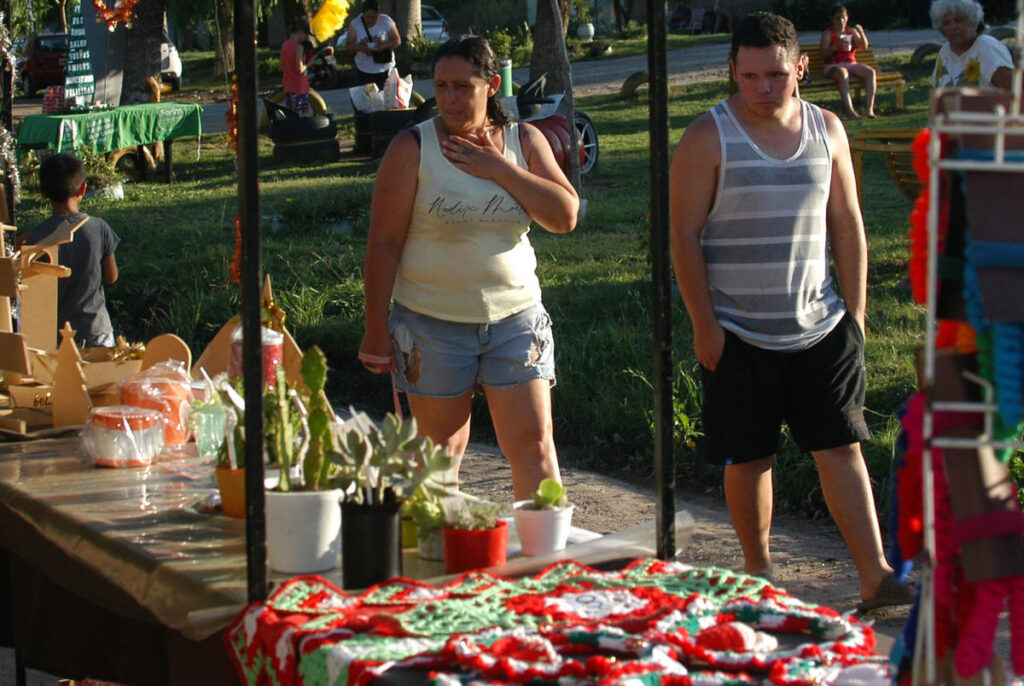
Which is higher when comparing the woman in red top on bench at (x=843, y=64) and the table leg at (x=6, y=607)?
the woman in red top on bench at (x=843, y=64)

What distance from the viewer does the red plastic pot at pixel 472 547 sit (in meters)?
2.35

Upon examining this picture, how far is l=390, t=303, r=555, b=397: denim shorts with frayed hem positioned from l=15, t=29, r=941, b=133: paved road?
16.2 meters

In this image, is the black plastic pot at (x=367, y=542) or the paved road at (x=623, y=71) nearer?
the black plastic pot at (x=367, y=542)

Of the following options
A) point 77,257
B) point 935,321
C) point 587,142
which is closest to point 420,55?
point 587,142

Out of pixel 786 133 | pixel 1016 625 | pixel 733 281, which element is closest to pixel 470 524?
pixel 1016 625

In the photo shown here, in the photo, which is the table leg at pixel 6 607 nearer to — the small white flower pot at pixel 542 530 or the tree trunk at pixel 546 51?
the small white flower pot at pixel 542 530

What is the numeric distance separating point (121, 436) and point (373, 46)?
1261cm

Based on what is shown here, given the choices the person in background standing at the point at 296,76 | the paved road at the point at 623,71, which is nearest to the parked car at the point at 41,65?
the paved road at the point at 623,71

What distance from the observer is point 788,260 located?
3.48 m

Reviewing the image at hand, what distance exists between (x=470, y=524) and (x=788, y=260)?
1507 millimetres

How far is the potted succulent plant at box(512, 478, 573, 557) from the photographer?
2.44m

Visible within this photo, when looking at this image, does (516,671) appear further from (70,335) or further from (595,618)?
(70,335)

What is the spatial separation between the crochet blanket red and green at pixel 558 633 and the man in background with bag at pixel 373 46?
13.4 m

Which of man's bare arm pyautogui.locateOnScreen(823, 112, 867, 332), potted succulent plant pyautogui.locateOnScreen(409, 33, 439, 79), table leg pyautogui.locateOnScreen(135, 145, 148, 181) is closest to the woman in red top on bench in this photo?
table leg pyautogui.locateOnScreen(135, 145, 148, 181)
